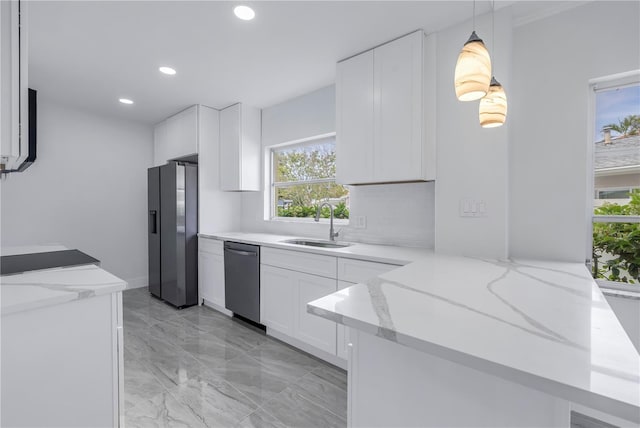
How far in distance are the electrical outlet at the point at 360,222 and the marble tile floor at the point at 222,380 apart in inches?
50.0

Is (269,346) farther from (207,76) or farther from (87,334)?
(207,76)

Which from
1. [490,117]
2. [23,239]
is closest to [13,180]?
[23,239]

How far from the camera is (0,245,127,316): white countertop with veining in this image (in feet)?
3.59

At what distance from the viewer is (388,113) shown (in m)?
2.32

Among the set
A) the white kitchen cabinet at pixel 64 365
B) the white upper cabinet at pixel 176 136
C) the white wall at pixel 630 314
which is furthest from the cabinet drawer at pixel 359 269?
the white upper cabinet at pixel 176 136

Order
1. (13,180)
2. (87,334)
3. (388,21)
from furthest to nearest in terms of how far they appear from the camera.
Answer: (13,180) → (388,21) → (87,334)

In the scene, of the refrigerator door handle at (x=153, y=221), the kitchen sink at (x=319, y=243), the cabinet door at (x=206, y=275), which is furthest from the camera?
the refrigerator door handle at (x=153, y=221)

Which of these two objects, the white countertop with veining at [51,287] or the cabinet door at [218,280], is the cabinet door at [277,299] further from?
the white countertop with veining at [51,287]

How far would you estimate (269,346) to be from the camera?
2.68 metres

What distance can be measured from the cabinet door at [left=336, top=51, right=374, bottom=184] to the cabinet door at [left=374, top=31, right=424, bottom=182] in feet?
0.21

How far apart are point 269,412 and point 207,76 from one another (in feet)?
9.60

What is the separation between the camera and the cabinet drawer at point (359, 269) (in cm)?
207

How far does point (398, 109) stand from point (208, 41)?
1.57 metres

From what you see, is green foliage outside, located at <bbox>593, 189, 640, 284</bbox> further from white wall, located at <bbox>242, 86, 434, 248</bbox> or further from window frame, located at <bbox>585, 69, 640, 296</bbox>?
white wall, located at <bbox>242, 86, 434, 248</bbox>
